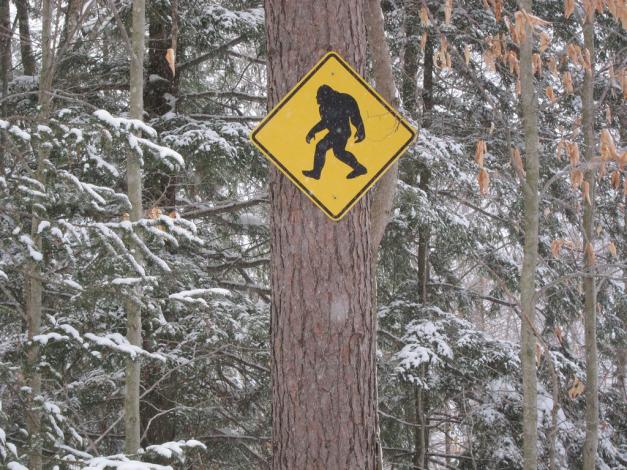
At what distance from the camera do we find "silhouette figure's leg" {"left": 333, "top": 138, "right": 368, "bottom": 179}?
283 centimetres

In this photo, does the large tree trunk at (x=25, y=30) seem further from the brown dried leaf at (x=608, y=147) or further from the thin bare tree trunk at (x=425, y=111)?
the brown dried leaf at (x=608, y=147)

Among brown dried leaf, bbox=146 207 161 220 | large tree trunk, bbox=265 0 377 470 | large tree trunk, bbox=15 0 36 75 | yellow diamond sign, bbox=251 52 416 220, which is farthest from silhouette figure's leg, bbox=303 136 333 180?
large tree trunk, bbox=15 0 36 75

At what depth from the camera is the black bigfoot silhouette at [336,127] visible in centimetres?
282

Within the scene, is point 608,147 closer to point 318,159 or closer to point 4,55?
point 318,159

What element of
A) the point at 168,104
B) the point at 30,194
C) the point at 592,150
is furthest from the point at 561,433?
the point at 30,194

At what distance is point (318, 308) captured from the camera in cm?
281

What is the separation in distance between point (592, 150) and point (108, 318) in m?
5.13

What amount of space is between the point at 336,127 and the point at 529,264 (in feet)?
11.8

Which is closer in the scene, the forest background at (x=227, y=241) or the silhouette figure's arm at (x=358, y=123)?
the silhouette figure's arm at (x=358, y=123)

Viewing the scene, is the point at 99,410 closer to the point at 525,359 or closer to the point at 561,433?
the point at 525,359

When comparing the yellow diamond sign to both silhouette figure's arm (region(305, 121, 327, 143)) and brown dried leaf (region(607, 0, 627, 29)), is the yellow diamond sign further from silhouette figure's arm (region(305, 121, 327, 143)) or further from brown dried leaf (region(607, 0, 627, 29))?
brown dried leaf (region(607, 0, 627, 29))

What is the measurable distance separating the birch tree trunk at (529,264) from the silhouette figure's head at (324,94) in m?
3.28

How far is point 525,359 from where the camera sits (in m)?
5.82

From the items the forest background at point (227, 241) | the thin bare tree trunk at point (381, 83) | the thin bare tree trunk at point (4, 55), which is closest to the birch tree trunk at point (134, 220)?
the forest background at point (227, 241)
